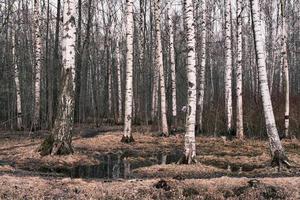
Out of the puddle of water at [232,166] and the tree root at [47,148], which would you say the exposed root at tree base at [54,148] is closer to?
the tree root at [47,148]

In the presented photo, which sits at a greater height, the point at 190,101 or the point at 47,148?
the point at 190,101

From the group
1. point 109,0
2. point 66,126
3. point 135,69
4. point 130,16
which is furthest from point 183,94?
point 66,126

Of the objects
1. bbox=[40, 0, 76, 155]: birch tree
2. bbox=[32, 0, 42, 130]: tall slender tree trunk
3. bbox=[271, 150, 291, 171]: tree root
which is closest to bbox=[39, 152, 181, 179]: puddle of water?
bbox=[40, 0, 76, 155]: birch tree

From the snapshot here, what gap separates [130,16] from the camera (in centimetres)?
1886

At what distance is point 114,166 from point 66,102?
284 cm

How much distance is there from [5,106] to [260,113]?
2194 cm

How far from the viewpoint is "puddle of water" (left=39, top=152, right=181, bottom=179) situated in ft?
39.0

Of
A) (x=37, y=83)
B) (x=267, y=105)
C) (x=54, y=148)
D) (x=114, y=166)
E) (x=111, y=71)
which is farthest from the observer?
(x=111, y=71)

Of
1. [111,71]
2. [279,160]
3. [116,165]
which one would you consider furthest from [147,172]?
[111,71]

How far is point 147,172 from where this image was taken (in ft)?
40.3

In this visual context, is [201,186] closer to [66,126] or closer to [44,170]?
[44,170]

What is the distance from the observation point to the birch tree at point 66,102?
14.6 metres

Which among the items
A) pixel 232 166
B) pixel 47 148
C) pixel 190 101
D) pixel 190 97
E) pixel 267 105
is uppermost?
pixel 190 97

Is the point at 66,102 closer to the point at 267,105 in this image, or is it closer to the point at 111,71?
→ the point at 267,105
